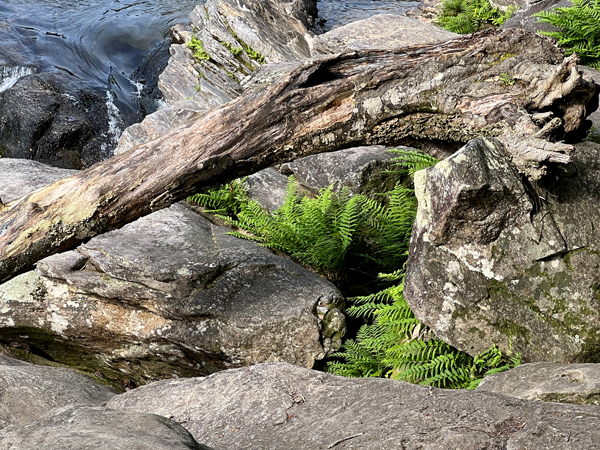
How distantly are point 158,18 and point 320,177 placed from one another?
9.79 m

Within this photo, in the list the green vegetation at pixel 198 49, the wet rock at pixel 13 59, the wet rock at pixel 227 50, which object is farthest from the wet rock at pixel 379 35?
the wet rock at pixel 13 59

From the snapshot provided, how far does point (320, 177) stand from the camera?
7.25 metres

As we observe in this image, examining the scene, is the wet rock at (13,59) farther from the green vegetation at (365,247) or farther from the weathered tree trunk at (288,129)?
the weathered tree trunk at (288,129)

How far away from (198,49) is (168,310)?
7659mm

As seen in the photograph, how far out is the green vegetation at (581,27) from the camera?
25.6 ft

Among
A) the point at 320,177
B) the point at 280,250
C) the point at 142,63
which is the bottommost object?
the point at 280,250

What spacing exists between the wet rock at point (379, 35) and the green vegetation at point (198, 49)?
2.76 meters

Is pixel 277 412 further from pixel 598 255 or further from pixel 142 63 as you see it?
pixel 142 63

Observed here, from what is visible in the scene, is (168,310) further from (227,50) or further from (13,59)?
(13,59)

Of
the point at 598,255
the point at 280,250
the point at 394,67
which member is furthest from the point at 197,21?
the point at 598,255

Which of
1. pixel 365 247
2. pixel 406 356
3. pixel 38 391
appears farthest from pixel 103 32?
pixel 406 356

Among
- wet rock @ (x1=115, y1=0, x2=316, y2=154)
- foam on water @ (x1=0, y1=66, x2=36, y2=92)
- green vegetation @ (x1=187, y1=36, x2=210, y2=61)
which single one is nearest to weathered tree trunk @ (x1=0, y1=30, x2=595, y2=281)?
wet rock @ (x1=115, y1=0, x2=316, y2=154)

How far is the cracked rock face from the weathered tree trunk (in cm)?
75

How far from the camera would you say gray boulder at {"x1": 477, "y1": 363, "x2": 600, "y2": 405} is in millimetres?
3205
